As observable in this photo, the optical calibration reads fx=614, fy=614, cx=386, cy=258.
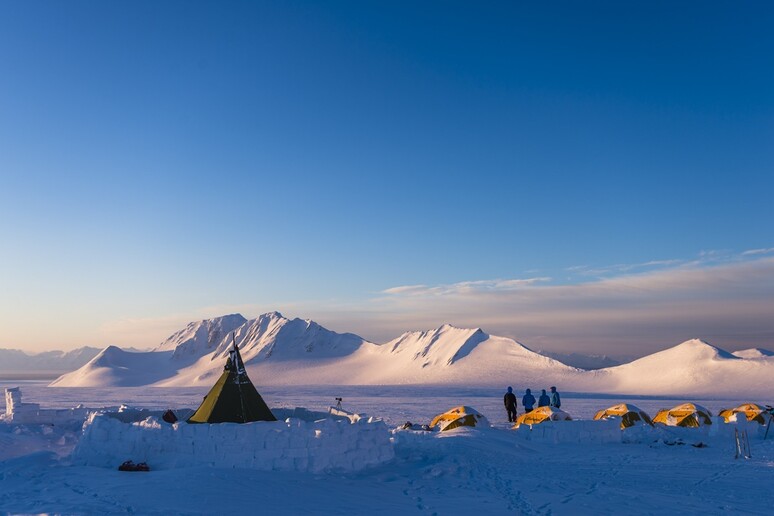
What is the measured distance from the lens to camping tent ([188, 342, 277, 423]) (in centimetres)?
1587

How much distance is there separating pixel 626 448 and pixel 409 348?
Result: 9609 cm

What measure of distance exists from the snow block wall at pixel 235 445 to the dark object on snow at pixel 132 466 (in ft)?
1.15

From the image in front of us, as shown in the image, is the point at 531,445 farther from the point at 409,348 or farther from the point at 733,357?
the point at 409,348

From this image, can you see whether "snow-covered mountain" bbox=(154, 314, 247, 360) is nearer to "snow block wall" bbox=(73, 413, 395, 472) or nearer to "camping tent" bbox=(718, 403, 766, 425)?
"camping tent" bbox=(718, 403, 766, 425)

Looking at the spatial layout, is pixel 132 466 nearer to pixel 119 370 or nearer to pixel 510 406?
pixel 510 406

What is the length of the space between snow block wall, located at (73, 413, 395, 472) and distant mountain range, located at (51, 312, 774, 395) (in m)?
54.4

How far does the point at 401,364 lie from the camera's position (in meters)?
105

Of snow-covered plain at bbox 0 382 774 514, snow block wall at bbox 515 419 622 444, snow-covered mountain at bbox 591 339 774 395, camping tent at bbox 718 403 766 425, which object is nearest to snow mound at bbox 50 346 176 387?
snow-covered mountain at bbox 591 339 774 395

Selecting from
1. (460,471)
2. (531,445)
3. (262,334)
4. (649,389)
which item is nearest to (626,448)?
(531,445)

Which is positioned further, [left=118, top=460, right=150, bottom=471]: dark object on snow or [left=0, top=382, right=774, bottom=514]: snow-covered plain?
[left=118, top=460, right=150, bottom=471]: dark object on snow

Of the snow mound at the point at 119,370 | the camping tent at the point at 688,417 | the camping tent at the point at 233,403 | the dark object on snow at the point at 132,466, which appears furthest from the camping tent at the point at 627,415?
the snow mound at the point at 119,370

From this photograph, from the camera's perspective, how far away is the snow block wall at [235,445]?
12.8 metres

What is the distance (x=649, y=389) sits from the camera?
63594mm

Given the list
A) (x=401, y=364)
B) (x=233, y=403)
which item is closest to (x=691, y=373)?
(x=401, y=364)
